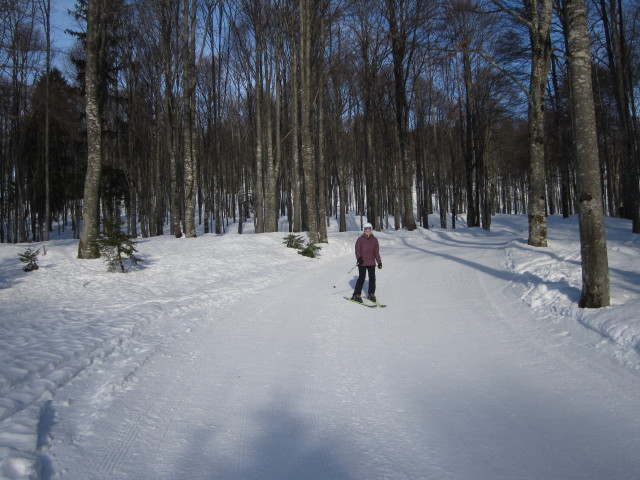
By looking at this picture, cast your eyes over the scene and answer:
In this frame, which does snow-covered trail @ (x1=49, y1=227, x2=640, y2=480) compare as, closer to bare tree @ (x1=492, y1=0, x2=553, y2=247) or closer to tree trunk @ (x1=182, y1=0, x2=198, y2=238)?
bare tree @ (x1=492, y1=0, x2=553, y2=247)

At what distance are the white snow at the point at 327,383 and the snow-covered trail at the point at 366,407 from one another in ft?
0.06

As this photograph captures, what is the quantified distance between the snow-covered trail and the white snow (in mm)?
18

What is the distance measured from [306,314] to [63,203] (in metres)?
36.4

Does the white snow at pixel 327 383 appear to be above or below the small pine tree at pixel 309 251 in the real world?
below

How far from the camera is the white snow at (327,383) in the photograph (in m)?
2.83

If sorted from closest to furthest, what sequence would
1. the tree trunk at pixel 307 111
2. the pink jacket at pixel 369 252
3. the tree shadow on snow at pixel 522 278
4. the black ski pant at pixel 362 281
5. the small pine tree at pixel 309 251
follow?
the tree shadow on snow at pixel 522 278 → the black ski pant at pixel 362 281 → the pink jacket at pixel 369 252 → the small pine tree at pixel 309 251 → the tree trunk at pixel 307 111

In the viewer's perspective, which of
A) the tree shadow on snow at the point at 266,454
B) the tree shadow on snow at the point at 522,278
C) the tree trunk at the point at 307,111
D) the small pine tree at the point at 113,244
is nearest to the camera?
the tree shadow on snow at the point at 266,454

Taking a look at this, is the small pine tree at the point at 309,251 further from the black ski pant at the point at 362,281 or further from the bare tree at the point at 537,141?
the bare tree at the point at 537,141

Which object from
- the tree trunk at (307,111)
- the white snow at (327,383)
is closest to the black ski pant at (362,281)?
the white snow at (327,383)

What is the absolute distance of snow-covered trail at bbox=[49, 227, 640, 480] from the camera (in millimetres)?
2779

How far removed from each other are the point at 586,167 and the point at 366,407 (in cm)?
559

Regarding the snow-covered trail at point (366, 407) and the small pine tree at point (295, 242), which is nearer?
the snow-covered trail at point (366, 407)

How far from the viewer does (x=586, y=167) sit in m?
6.21

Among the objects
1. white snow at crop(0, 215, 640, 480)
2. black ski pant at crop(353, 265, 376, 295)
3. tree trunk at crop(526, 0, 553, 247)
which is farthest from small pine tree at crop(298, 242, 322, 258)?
tree trunk at crop(526, 0, 553, 247)
